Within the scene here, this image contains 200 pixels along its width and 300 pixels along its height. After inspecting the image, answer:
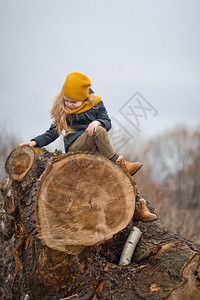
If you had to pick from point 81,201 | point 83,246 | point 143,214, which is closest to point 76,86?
point 81,201

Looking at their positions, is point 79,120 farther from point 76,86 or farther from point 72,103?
point 76,86

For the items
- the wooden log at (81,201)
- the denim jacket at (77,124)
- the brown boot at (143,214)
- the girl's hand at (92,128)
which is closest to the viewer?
the wooden log at (81,201)

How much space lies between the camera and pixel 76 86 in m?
2.92

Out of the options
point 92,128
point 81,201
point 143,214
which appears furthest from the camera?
point 143,214

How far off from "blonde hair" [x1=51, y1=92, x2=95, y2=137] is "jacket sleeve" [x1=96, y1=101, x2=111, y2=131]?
13cm

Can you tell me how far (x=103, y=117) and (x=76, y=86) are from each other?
41 cm

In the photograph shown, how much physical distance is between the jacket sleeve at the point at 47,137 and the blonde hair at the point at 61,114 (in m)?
0.07

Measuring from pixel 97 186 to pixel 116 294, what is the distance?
816 millimetres

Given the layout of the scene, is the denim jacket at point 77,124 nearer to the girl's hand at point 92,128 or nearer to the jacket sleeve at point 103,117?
the jacket sleeve at point 103,117

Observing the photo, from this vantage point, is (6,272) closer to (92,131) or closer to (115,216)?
(115,216)

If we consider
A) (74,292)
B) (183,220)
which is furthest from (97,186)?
(183,220)

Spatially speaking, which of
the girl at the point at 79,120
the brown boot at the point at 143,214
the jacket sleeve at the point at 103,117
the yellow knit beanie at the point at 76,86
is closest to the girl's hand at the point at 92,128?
the girl at the point at 79,120

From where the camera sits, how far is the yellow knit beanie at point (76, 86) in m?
2.91

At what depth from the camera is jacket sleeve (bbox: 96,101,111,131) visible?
2.91 m
